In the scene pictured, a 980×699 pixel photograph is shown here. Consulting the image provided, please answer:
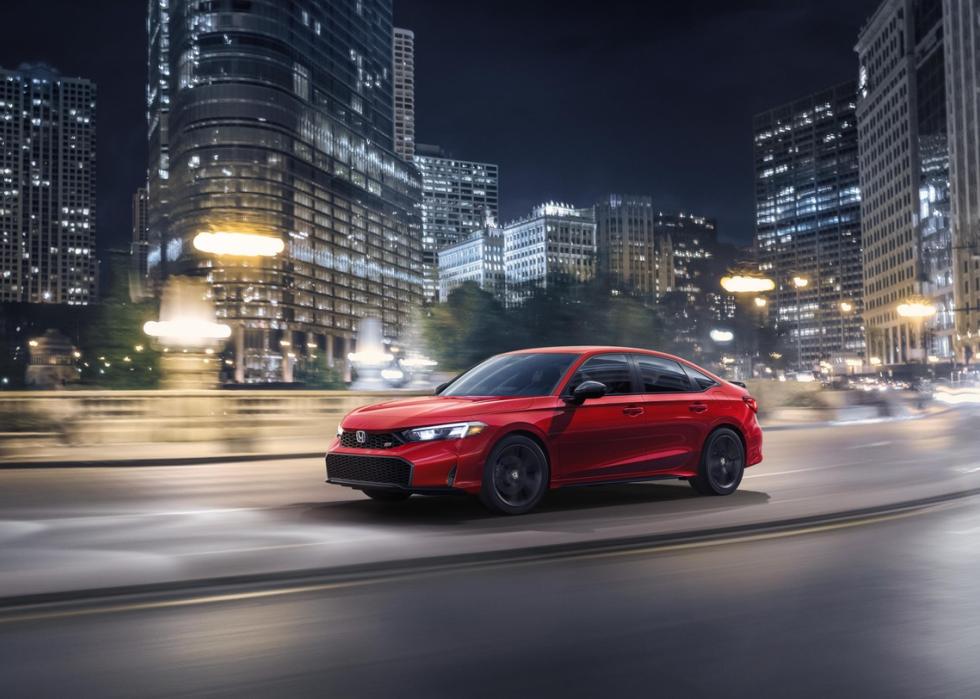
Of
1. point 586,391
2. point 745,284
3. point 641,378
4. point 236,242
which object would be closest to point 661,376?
point 641,378

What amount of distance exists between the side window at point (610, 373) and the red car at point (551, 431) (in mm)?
13

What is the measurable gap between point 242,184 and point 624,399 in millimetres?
142743

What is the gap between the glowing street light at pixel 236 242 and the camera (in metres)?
21.9

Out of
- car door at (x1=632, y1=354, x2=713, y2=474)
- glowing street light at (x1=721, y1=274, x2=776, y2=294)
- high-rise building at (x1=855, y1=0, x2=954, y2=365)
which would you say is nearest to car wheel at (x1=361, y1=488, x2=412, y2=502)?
car door at (x1=632, y1=354, x2=713, y2=474)

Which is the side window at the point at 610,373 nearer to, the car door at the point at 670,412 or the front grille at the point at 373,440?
the car door at the point at 670,412

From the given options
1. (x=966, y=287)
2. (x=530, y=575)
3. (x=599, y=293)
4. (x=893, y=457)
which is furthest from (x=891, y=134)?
(x=530, y=575)

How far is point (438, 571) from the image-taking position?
7047mm

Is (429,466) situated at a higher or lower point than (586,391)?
lower

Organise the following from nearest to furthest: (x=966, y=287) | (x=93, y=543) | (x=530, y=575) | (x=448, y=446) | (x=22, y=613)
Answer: (x=22, y=613) < (x=530, y=575) < (x=93, y=543) < (x=448, y=446) < (x=966, y=287)

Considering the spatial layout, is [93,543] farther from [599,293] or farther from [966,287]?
[966,287]

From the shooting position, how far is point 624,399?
1011cm

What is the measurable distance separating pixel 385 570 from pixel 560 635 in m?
2.13

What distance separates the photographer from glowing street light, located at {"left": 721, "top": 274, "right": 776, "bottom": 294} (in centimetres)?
3073

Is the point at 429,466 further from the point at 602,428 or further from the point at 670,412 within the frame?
the point at 670,412
